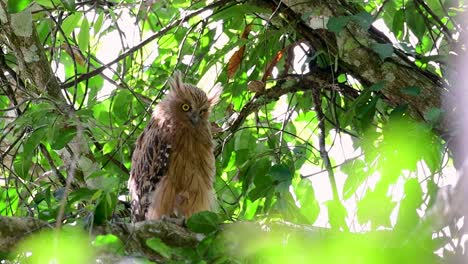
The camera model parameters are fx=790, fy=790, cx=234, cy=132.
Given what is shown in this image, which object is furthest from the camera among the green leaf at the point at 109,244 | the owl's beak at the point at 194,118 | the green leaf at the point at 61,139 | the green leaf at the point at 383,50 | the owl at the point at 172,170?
the owl's beak at the point at 194,118

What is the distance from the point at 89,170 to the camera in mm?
5199

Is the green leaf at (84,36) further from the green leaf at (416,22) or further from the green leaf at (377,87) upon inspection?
the green leaf at (416,22)

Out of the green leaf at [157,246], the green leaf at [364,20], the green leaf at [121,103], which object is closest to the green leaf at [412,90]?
the green leaf at [364,20]

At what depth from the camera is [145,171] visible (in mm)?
5473

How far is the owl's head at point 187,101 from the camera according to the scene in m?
5.88

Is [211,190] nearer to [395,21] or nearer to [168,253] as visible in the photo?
[395,21]

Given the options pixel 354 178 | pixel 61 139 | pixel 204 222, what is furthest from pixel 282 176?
pixel 61 139

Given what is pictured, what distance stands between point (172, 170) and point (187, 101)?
0.69 meters

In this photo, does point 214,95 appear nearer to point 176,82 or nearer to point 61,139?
point 176,82

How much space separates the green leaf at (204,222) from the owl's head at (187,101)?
251cm

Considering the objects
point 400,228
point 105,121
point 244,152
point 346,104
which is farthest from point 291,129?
point 400,228

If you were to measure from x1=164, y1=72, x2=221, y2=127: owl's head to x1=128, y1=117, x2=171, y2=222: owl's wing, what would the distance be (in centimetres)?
38

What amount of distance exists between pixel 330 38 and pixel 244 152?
89 cm

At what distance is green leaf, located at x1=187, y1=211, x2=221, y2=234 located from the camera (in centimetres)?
336
